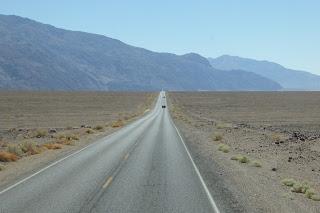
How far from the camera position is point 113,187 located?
53.7 ft

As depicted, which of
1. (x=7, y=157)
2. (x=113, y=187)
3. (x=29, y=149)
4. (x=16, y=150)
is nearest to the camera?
(x=113, y=187)

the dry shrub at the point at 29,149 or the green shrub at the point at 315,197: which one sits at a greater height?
the green shrub at the point at 315,197

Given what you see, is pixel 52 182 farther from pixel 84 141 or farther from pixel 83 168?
pixel 84 141

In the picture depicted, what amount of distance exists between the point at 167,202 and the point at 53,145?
64.0 feet

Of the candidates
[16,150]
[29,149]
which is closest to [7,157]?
[16,150]

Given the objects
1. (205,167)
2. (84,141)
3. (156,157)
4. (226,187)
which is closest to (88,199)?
(226,187)

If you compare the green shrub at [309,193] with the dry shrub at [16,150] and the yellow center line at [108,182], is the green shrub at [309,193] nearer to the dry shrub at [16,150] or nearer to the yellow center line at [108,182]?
the yellow center line at [108,182]

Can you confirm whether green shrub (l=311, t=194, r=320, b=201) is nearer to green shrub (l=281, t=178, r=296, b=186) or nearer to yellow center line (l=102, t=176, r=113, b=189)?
green shrub (l=281, t=178, r=296, b=186)

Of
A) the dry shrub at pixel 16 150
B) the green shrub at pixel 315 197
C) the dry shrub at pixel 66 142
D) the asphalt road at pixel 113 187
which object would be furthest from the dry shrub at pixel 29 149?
the green shrub at pixel 315 197

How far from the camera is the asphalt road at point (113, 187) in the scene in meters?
13.3

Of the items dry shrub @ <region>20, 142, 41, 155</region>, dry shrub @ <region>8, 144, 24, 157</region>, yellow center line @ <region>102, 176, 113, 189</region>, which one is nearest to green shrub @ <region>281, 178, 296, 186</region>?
yellow center line @ <region>102, 176, 113, 189</region>

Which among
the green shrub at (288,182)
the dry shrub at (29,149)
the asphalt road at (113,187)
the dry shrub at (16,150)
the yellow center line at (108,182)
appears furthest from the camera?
the dry shrub at (29,149)

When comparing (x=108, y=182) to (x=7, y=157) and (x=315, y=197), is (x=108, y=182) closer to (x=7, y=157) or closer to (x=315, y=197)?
(x=315, y=197)

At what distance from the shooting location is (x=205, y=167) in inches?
875
